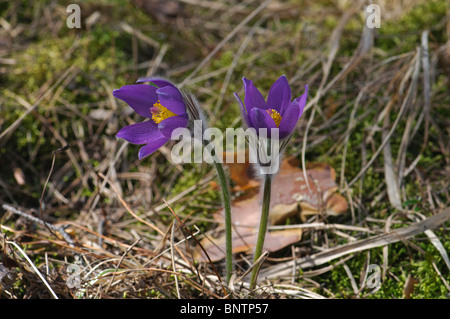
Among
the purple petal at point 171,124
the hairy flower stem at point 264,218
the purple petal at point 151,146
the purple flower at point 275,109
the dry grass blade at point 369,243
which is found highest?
the purple flower at point 275,109

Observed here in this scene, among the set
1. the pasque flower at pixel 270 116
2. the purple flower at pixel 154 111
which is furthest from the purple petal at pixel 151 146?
the pasque flower at pixel 270 116

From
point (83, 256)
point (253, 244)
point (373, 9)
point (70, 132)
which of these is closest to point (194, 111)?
point (253, 244)

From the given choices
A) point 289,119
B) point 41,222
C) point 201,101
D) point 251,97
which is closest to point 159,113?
Answer: point 251,97

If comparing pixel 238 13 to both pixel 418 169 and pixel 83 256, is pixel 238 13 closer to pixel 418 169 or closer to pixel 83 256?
pixel 418 169

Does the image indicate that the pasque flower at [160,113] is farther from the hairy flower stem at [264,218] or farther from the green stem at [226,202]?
the hairy flower stem at [264,218]

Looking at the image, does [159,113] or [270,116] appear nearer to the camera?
[270,116]

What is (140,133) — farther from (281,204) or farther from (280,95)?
(281,204)

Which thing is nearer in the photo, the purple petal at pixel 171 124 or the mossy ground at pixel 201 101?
the purple petal at pixel 171 124
